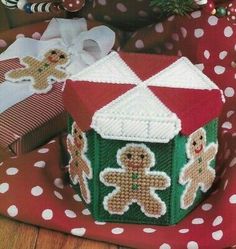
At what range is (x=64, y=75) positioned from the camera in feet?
3.57

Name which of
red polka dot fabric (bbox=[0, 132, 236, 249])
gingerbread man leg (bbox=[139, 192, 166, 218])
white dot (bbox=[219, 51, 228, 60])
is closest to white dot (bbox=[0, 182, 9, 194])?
red polka dot fabric (bbox=[0, 132, 236, 249])

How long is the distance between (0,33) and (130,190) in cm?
50

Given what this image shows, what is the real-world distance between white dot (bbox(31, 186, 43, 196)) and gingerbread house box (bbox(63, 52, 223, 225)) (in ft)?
0.20

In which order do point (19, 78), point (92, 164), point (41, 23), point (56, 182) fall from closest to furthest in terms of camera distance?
point (92, 164) → point (56, 182) → point (19, 78) → point (41, 23)

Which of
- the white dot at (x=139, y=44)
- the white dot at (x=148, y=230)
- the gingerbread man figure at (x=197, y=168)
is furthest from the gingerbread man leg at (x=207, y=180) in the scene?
the white dot at (x=139, y=44)

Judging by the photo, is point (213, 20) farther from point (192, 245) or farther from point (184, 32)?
point (192, 245)

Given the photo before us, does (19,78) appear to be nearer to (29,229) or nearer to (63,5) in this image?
(63,5)

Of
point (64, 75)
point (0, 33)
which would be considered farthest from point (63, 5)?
point (0, 33)

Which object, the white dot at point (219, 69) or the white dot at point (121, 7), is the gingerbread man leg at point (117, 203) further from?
the white dot at point (121, 7)

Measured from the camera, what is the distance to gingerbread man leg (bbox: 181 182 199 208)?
0.88m

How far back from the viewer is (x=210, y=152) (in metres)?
0.89

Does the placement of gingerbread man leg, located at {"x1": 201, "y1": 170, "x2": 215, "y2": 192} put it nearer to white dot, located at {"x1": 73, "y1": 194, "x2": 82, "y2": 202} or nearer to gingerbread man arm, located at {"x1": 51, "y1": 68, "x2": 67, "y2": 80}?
white dot, located at {"x1": 73, "y1": 194, "x2": 82, "y2": 202}

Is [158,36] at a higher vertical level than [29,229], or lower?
higher

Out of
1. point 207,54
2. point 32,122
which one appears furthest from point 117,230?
point 207,54
